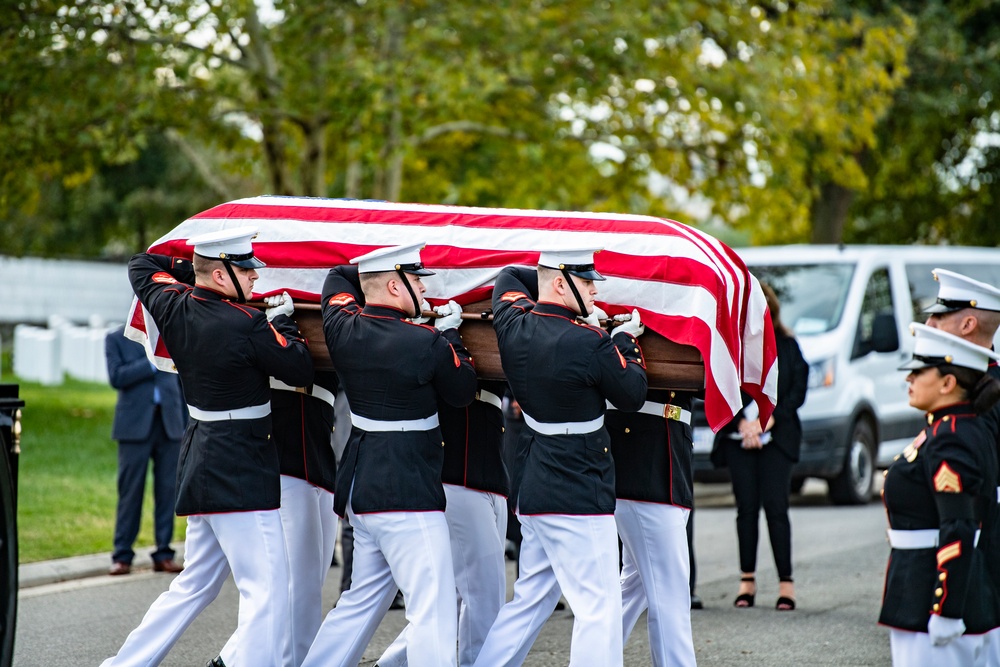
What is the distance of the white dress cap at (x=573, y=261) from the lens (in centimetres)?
478

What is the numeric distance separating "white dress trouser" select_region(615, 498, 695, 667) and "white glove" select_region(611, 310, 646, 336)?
697mm

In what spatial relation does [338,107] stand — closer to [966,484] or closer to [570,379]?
[570,379]

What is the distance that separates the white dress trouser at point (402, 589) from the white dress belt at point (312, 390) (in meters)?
0.74

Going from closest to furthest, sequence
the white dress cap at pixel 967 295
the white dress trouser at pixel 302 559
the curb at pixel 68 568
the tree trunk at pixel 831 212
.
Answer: the white dress cap at pixel 967 295, the white dress trouser at pixel 302 559, the curb at pixel 68 568, the tree trunk at pixel 831 212

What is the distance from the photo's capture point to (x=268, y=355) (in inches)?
192

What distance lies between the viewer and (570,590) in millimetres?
4723

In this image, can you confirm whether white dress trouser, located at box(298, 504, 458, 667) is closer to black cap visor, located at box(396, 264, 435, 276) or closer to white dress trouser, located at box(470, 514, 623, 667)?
white dress trouser, located at box(470, 514, 623, 667)

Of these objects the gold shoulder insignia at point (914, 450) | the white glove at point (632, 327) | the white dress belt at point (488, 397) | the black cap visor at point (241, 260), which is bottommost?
the white dress belt at point (488, 397)

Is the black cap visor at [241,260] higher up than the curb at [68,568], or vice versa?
the black cap visor at [241,260]

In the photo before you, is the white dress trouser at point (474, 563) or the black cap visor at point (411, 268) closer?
the black cap visor at point (411, 268)

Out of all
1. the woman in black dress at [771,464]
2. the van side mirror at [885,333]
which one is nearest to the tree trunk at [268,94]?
the van side mirror at [885,333]

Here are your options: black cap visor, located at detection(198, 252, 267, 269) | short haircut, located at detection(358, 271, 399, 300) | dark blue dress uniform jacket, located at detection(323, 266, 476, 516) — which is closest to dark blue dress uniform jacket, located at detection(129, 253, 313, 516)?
black cap visor, located at detection(198, 252, 267, 269)

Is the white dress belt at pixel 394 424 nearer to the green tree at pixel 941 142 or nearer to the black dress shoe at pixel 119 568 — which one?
the black dress shoe at pixel 119 568

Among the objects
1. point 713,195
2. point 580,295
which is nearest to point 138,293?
point 580,295
